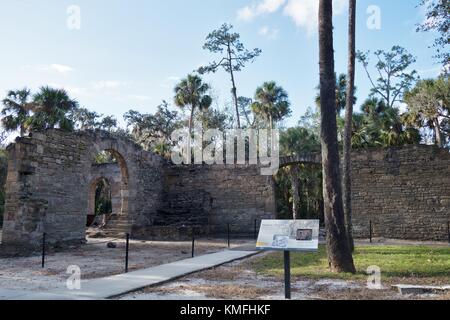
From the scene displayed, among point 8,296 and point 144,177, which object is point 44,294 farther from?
point 144,177

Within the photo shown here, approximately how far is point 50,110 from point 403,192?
17.2 meters

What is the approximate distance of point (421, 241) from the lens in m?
15.1

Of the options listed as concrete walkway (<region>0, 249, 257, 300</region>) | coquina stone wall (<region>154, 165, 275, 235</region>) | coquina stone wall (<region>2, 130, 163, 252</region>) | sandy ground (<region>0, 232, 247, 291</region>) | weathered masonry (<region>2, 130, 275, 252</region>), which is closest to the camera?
concrete walkway (<region>0, 249, 257, 300</region>)

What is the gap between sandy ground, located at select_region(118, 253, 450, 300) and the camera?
538 cm

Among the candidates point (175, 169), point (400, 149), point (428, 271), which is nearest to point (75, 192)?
point (175, 169)

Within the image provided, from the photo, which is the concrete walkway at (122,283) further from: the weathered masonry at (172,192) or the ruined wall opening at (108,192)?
the ruined wall opening at (108,192)

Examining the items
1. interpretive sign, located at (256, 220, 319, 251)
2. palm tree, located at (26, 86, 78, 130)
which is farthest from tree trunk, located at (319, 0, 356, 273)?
palm tree, located at (26, 86, 78, 130)

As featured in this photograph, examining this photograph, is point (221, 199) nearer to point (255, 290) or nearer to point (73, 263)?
point (73, 263)

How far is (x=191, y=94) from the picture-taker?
28.4 metres

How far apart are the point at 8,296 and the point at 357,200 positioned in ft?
46.2

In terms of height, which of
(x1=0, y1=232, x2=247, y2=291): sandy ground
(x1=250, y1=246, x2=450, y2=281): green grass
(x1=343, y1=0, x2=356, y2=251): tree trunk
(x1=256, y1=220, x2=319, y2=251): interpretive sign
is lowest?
(x1=0, y1=232, x2=247, y2=291): sandy ground

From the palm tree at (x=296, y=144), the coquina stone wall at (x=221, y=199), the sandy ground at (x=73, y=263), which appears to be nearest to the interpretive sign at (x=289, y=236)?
the sandy ground at (x=73, y=263)

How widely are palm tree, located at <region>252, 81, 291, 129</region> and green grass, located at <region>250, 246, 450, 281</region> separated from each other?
1782 centimetres

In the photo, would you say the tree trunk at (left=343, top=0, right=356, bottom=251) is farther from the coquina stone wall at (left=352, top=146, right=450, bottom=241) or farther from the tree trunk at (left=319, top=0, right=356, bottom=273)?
the coquina stone wall at (left=352, top=146, right=450, bottom=241)
